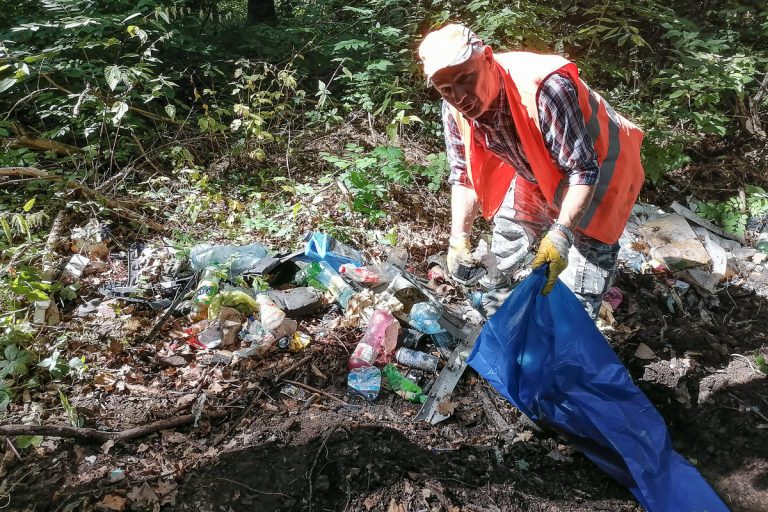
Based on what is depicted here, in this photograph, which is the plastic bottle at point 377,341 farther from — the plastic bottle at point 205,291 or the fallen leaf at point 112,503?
the fallen leaf at point 112,503

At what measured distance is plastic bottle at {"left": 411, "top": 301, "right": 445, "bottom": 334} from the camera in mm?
2648

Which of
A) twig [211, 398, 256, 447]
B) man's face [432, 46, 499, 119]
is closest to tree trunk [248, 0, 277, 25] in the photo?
man's face [432, 46, 499, 119]

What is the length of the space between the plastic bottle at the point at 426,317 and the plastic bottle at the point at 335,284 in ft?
1.29

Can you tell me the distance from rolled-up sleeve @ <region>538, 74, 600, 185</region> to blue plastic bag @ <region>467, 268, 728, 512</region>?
439 mm

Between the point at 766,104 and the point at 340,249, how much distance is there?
4319mm

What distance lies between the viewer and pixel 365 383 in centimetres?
238

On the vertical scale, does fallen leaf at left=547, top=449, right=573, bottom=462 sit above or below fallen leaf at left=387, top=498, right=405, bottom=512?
below

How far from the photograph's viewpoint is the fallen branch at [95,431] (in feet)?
6.24

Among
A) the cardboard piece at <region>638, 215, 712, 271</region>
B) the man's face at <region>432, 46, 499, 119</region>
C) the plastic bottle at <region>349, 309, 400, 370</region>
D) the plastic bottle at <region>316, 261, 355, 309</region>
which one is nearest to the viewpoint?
the man's face at <region>432, 46, 499, 119</region>

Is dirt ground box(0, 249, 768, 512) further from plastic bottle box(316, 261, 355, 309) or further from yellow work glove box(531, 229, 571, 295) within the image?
yellow work glove box(531, 229, 571, 295)

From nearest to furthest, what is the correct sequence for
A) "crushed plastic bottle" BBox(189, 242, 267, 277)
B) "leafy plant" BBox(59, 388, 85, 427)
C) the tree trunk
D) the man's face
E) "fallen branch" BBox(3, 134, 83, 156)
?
the man's face → "leafy plant" BBox(59, 388, 85, 427) → "crushed plastic bottle" BBox(189, 242, 267, 277) → "fallen branch" BBox(3, 134, 83, 156) → the tree trunk

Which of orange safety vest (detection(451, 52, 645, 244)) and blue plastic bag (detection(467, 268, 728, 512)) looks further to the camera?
blue plastic bag (detection(467, 268, 728, 512))

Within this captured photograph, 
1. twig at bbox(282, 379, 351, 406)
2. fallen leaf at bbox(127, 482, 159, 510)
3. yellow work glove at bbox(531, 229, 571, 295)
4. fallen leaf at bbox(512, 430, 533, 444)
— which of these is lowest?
fallen leaf at bbox(512, 430, 533, 444)

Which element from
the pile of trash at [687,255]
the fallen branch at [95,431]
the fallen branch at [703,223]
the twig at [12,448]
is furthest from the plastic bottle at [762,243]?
the twig at [12,448]
